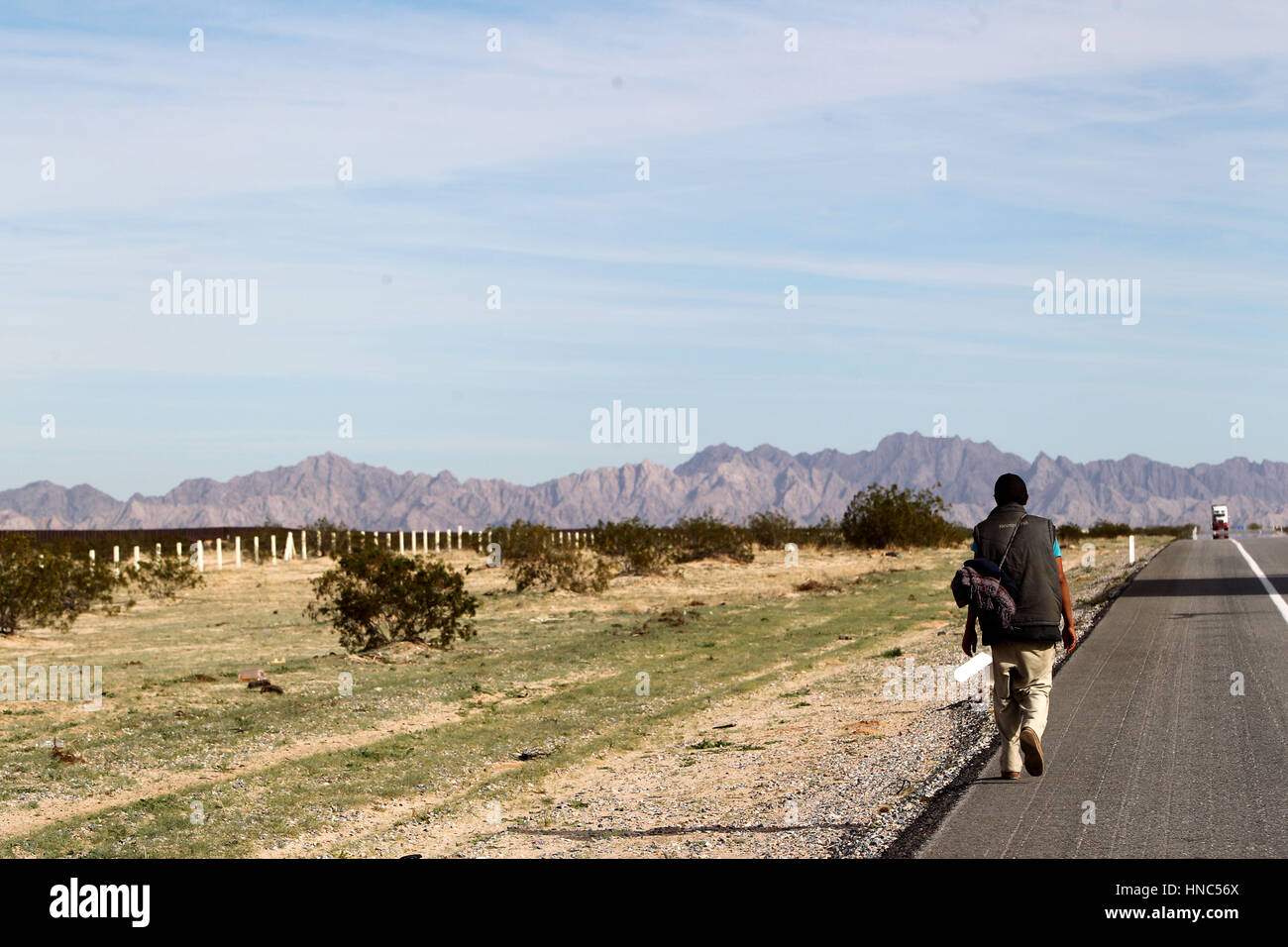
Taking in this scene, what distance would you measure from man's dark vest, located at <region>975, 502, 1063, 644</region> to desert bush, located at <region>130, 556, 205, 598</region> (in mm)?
35187

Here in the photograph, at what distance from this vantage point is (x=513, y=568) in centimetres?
4066

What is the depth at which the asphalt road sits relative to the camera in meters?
7.25

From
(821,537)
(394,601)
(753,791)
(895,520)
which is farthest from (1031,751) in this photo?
(821,537)

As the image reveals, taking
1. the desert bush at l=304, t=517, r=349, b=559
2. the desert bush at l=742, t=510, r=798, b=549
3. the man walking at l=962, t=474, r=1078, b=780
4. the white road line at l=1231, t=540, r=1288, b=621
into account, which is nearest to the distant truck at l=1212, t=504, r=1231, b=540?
the desert bush at l=742, t=510, r=798, b=549

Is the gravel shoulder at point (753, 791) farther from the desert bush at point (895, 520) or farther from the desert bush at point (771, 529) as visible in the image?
the desert bush at point (771, 529)

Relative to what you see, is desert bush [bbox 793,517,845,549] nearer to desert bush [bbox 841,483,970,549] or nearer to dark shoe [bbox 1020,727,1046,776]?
desert bush [bbox 841,483,970,549]

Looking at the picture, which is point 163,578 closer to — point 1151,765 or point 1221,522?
point 1151,765

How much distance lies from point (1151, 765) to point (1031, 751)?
114 centimetres

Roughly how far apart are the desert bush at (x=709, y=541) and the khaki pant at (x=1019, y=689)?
42.8 meters

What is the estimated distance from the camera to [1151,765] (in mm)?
9320

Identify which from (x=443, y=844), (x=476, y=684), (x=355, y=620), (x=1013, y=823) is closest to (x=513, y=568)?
(x=355, y=620)
